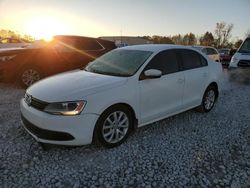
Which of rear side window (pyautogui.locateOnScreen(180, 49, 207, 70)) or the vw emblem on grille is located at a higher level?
rear side window (pyautogui.locateOnScreen(180, 49, 207, 70))

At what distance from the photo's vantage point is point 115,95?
11.9 ft

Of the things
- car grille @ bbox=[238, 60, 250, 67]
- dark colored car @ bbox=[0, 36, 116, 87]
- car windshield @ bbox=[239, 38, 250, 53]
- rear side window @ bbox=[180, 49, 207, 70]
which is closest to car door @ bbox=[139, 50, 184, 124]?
rear side window @ bbox=[180, 49, 207, 70]

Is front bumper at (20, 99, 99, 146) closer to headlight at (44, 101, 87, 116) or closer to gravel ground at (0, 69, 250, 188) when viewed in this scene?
headlight at (44, 101, 87, 116)

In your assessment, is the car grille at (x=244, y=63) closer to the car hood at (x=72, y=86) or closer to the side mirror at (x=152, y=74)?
the side mirror at (x=152, y=74)

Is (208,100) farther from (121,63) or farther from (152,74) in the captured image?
(121,63)

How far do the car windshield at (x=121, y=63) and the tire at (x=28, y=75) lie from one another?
10.6 ft

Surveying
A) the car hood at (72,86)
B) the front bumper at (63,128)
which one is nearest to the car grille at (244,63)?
the car hood at (72,86)

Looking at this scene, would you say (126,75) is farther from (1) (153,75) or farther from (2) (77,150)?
(2) (77,150)

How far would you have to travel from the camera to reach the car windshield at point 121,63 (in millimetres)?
4180

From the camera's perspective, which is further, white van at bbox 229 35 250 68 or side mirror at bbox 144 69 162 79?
white van at bbox 229 35 250 68

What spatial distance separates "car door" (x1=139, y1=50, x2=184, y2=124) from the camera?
4.09 m

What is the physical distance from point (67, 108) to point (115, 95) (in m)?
0.72

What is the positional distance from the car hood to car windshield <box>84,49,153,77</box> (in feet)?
0.77

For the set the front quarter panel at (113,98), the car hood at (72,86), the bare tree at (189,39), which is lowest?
the bare tree at (189,39)
